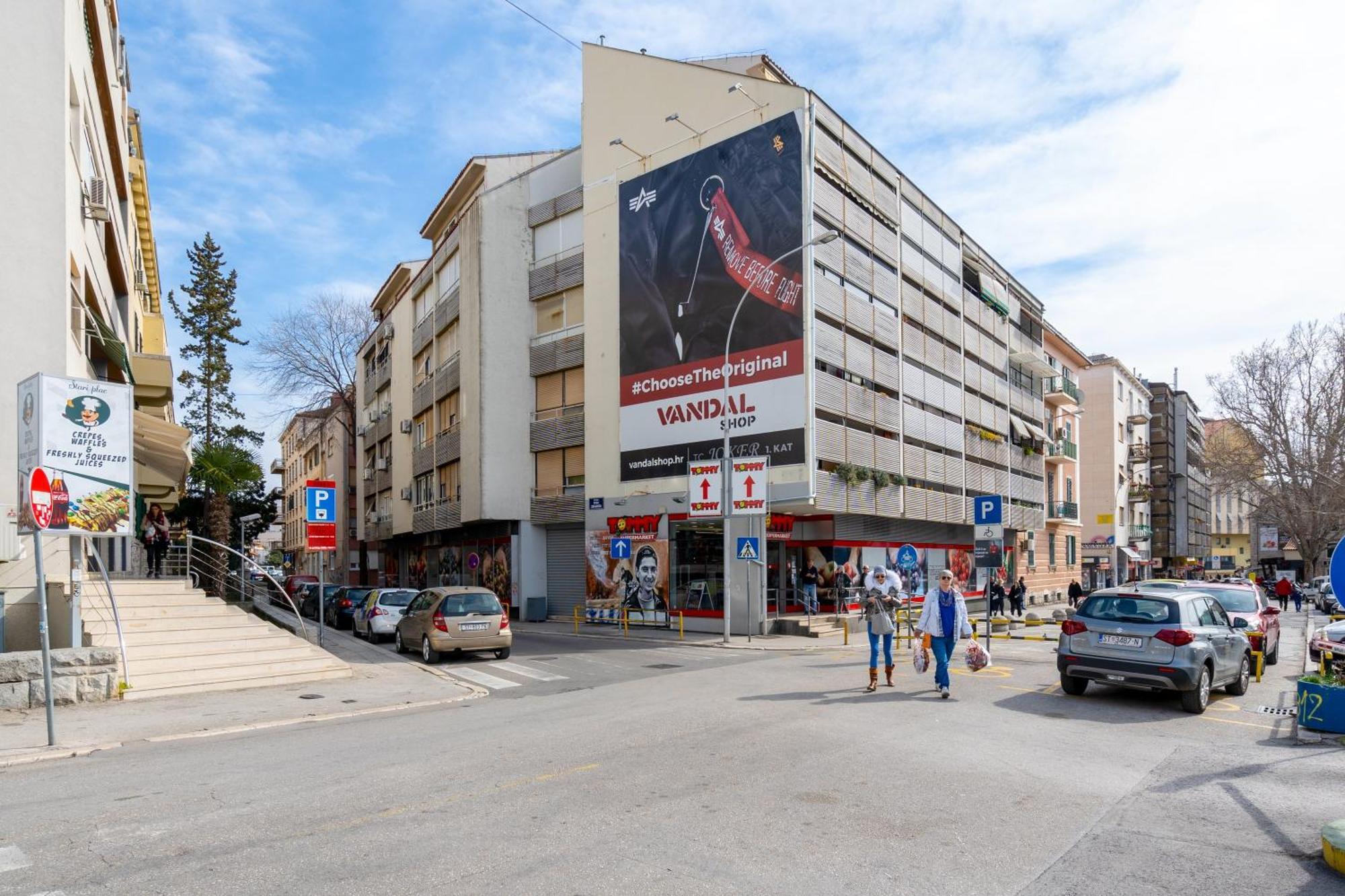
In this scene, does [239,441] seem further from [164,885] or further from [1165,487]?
[1165,487]

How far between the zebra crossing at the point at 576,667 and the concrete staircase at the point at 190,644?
2.60 metres

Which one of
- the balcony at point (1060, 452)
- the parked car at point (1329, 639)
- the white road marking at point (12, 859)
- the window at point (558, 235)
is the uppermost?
the window at point (558, 235)

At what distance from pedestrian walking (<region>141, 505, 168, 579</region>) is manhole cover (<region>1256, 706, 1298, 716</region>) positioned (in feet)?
80.1

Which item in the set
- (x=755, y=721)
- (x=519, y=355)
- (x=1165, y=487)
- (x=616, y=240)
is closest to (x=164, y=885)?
(x=755, y=721)

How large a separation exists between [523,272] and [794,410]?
1511 centimetres

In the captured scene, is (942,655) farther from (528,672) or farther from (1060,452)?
(1060,452)

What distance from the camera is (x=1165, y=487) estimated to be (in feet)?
254

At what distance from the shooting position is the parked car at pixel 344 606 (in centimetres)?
2967

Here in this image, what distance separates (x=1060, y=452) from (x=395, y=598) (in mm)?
41243

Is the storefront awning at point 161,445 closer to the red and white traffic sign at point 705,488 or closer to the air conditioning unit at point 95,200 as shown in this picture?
the air conditioning unit at point 95,200

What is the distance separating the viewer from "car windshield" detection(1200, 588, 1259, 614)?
16.6 meters

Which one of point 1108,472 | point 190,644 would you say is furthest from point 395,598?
point 1108,472

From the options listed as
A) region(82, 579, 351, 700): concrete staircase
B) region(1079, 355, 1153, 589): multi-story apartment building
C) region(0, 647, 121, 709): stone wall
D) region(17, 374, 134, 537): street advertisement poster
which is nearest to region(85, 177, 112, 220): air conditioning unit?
region(17, 374, 134, 537): street advertisement poster

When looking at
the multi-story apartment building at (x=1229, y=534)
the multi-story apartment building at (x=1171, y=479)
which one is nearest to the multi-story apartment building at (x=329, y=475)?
the multi-story apartment building at (x=1171, y=479)
